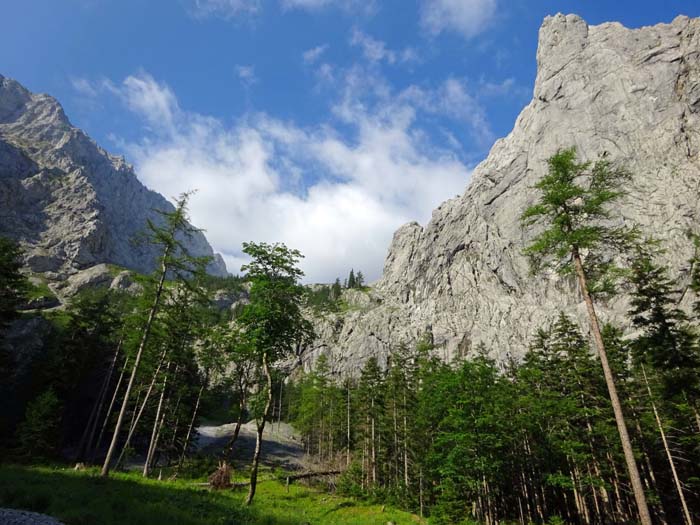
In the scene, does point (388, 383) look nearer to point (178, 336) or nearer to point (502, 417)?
point (502, 417)

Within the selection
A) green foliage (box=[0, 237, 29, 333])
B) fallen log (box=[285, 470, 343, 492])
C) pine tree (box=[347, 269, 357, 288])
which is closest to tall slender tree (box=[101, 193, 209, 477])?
green foliage (box=[0, 237, 29, 333])

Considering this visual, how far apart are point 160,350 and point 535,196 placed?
123 meters

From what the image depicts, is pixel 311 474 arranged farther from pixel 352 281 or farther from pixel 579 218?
pixel 352 281

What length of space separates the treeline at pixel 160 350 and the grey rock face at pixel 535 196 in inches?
2343

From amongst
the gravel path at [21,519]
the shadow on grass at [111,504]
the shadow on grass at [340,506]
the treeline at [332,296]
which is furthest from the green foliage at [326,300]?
the gravel path at [21,519]

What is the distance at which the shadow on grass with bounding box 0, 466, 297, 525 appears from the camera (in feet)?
36.1

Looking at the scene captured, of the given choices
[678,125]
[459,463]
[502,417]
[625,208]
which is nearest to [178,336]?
[459,463]

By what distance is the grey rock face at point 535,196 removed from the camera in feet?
321

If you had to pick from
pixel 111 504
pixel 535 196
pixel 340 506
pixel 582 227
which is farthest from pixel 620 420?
pixel 535 196

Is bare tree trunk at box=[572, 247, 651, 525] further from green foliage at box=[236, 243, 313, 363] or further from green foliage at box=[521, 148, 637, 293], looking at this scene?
green foliage at box=[236, 243, 313, 363]

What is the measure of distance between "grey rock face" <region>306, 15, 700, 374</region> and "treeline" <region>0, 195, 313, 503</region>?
59.5 m

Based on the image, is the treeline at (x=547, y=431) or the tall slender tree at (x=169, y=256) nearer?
the tall slender tree at (x=169, y=256)

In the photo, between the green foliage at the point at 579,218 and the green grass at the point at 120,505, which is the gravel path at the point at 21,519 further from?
the green foliage at the point at 579,218

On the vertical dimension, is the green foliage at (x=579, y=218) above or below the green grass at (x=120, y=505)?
above
